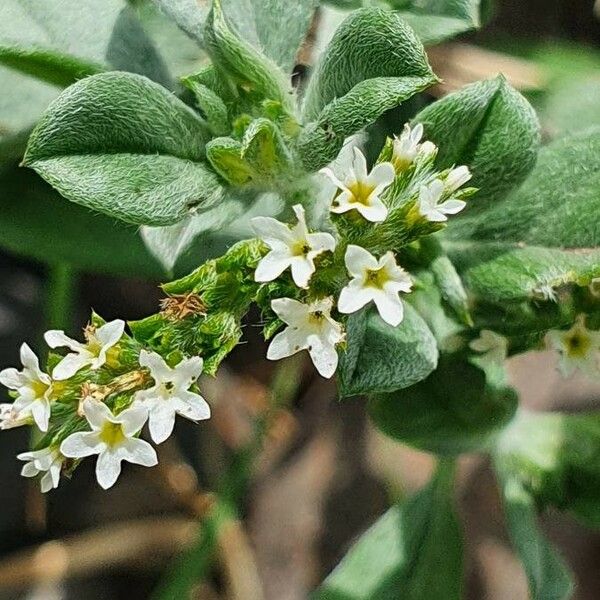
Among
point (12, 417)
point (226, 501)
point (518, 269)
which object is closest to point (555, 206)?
point (518, 269)

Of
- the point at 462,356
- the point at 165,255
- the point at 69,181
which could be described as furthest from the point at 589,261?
the point at 69,181

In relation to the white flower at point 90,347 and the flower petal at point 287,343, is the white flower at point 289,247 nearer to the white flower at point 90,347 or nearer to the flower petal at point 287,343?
the flower petal at point 287,343

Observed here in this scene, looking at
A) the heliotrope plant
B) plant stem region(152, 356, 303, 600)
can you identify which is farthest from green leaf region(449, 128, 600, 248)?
plant stem region(152, 356, 303, 600)

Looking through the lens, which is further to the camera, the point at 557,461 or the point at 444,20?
the point at 557,461

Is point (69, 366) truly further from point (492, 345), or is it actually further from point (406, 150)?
point (492, 345)

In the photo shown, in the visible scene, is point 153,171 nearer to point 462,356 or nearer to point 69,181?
point 69,181

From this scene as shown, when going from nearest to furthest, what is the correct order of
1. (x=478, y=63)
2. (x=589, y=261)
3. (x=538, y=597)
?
(x=589, y=261) → (x=538, y=597) → (x=478, y=63)

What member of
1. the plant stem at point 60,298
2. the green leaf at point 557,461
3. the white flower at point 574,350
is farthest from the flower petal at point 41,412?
the plant stem at point 60,298
